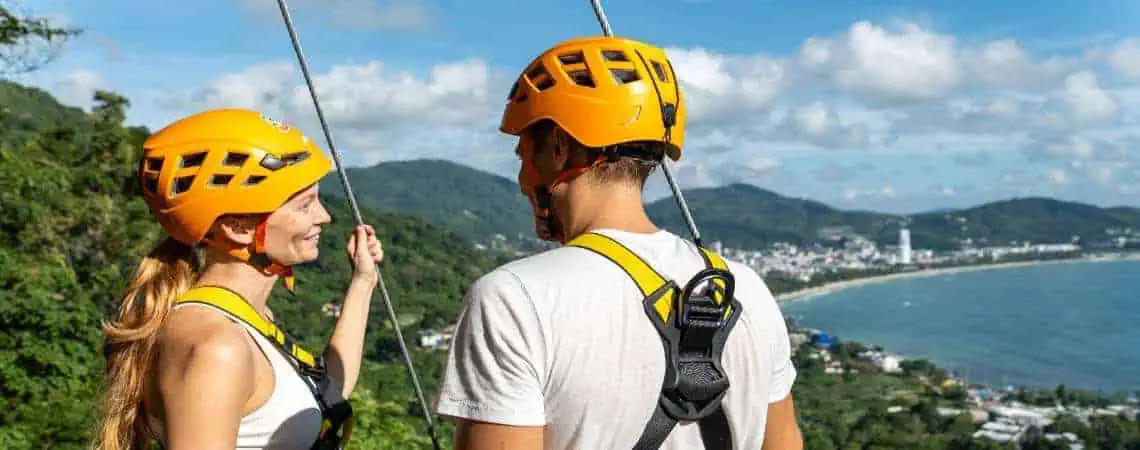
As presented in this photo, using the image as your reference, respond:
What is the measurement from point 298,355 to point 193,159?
21.2 inches

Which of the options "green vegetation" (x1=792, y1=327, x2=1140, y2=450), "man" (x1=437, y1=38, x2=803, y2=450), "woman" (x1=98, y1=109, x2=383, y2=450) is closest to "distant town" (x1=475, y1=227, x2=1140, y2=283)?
"green vegetation" (x1=792, y1=327, x2=1140, y2=450)

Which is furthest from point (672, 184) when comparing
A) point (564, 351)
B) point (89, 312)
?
point (89, 312)

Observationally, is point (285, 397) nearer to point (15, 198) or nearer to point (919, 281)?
point (15, 198)

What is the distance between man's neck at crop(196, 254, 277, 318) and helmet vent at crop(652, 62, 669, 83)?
119cm

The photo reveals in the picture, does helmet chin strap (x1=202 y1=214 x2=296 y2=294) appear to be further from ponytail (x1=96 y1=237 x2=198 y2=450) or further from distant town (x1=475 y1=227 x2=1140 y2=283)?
distant town (x1=475 y1=227 x2=1140 y2=283)

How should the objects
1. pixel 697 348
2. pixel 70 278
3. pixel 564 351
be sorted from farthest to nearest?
pixel 70 278
pixel 697 348
pixel 564 351

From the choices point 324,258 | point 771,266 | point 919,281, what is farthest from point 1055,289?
point 324,258

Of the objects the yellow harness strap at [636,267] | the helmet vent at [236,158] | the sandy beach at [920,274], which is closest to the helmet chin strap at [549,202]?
the yellow harness strap at [636,267]

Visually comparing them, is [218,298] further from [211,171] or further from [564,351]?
[564,351]

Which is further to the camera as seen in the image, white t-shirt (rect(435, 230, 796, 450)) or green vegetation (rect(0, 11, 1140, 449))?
green vegetation (rect(0, 11, 1140, 449))

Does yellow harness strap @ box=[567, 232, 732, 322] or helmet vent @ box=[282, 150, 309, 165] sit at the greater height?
helmet vent @ box=[282, 150, 309, 165]

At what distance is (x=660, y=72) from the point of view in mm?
1860

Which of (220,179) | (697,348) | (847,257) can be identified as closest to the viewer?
(697,348)

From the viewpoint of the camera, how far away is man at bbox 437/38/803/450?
155 cm
